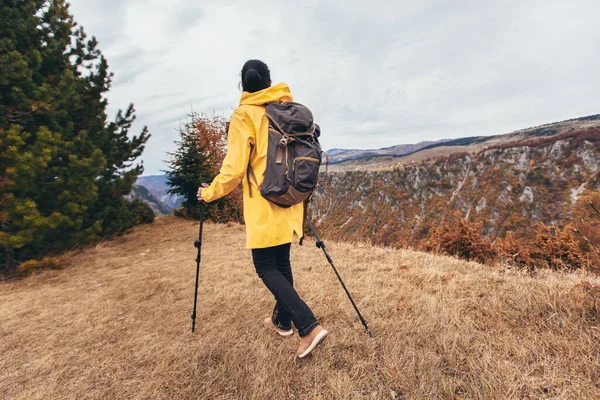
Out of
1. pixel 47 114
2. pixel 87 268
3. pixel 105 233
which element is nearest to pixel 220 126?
pixel 105 233

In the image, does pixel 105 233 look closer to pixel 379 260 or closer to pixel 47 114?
pixel 47 114

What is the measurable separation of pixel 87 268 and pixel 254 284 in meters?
5.22

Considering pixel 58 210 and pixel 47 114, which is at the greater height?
pixel 47 114

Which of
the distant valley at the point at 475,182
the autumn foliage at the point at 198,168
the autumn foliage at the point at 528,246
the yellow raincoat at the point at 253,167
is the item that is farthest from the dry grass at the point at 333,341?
the distant valley at the point at 475,182

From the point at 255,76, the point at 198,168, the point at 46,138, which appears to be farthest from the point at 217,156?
the point at 255,76

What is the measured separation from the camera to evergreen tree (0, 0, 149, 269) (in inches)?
217

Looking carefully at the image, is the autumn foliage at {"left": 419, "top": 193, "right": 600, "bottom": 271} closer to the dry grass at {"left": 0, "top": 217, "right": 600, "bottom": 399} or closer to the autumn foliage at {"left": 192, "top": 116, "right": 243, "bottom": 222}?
the dry grass at {"left": 0, "top": 217, "right": 600, "bottom": 399}

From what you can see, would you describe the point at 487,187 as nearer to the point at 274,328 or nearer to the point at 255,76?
the point at 274,328

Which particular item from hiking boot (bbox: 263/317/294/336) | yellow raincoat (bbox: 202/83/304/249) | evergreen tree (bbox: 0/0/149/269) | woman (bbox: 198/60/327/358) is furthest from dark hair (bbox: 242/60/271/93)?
evergreen tree (bbox: 0/0/149/269)

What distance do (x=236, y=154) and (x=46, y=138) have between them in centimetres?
617

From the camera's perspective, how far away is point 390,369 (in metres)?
2.22

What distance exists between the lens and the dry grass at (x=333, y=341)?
6.82ft

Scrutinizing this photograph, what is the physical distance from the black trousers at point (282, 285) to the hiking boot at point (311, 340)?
1.5 inches

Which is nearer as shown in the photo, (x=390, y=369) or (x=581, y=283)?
(x=390, y=369)
